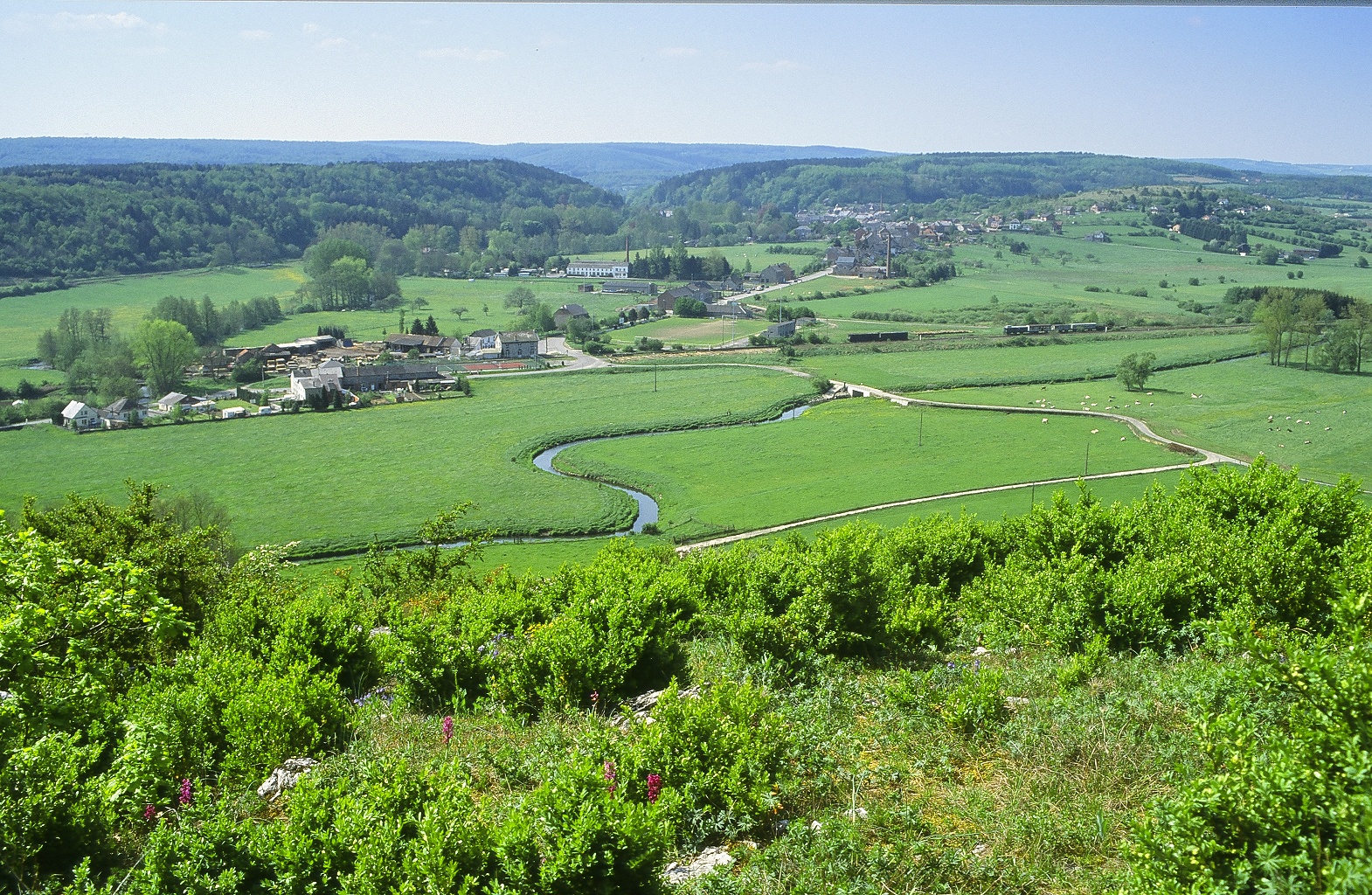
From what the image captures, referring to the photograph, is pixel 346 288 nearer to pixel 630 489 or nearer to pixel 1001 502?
pixel 630 489

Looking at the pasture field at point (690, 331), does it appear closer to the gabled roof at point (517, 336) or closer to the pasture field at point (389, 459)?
the gabled roof at point (517, 336)

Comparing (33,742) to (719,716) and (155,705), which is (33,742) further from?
(719,716)

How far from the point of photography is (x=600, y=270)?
146m

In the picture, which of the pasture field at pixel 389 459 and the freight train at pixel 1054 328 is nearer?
the pasture field at pixel 389 459

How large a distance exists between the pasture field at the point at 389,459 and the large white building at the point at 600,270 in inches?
2915

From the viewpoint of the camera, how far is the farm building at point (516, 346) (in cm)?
8444

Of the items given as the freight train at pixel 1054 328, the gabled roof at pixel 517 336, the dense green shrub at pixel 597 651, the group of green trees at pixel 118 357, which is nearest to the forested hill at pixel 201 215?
the group of green trees at pixel 118 357

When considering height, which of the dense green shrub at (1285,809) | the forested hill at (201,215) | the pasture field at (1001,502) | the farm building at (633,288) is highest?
the forested hill at (201,215)

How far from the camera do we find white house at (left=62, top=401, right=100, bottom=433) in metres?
58.4

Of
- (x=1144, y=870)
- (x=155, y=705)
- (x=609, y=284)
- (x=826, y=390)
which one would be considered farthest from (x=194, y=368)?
(x=1144, y=870)

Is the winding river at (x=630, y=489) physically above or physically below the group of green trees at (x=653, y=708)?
below

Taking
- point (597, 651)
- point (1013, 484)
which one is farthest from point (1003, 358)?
point (597, 651)

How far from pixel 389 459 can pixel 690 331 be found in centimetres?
4900

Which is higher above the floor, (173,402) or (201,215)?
(201,215)
